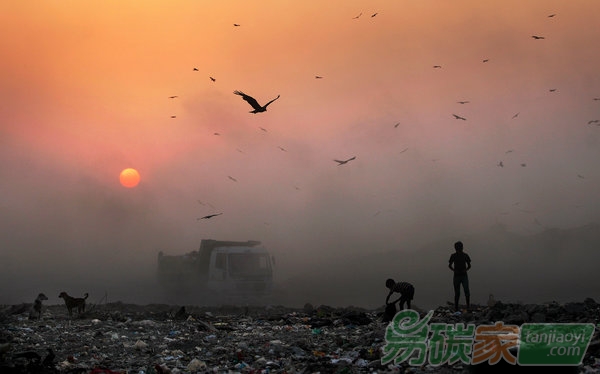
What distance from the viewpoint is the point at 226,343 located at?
31.4 feet

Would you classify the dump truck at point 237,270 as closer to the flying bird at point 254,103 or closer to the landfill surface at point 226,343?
the landfill surface at point 226,343

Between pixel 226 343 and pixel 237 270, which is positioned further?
pixel 237 270

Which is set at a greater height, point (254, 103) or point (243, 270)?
point (254, 103)

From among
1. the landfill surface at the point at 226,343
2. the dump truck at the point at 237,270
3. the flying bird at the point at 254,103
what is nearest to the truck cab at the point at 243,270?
the dump truck at the point at 237,270

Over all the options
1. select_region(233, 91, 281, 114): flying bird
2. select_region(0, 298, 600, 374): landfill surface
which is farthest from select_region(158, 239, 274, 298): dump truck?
select_region(233, 91, 281, 114): flying bird

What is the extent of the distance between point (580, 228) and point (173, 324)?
1814 inches

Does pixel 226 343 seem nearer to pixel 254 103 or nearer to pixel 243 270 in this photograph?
pixel 254 103

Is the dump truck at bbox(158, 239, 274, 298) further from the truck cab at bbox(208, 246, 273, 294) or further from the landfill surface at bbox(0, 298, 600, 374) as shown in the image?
the landfill surface at bbox(0, 298, 600, 374)

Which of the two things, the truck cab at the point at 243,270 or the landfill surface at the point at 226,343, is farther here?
the truck cab at the point at 243,270

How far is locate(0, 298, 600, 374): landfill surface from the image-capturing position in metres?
7.19

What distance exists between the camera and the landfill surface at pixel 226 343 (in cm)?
719

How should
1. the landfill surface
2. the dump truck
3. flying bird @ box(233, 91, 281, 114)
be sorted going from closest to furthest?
the landfill surface, flying bird @ box(233, 91, 281, 114), the dump truck

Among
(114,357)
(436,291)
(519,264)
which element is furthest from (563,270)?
(114,357)

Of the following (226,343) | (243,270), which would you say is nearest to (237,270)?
(243,270)
